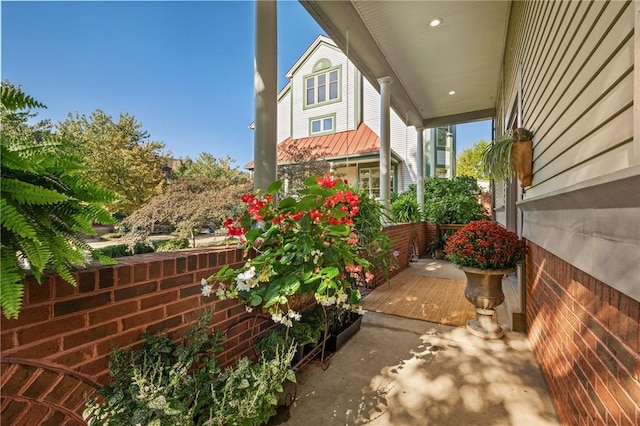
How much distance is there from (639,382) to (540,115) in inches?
80.9

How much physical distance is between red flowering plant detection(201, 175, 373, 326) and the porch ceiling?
3.12 m

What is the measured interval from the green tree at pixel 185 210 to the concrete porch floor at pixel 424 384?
3.63m

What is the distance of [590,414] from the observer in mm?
1240

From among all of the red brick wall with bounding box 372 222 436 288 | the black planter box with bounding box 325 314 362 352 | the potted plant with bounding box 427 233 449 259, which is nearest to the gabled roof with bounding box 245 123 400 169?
the red brick wall with bounding box 372 222 436 288

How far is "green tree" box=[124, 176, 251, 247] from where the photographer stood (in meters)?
5.09

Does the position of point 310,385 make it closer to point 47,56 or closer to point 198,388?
point 198,388

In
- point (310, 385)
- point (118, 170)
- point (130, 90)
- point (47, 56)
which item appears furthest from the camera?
point (130, 90)

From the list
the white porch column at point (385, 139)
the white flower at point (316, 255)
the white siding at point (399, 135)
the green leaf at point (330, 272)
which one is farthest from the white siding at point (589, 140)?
the white siding at point (399, 135)

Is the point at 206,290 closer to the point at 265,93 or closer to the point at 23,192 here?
the point at 23,192

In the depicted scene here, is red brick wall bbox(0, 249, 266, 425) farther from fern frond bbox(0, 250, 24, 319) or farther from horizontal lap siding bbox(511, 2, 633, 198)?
horizontal lap siding bbox(511, 2, 633, 198)

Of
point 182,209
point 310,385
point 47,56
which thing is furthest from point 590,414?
point 47,56

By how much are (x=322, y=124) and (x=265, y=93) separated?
1004 centimetres

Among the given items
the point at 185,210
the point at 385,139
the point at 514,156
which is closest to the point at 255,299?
the point at 514,156

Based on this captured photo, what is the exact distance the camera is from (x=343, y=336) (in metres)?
2.56
